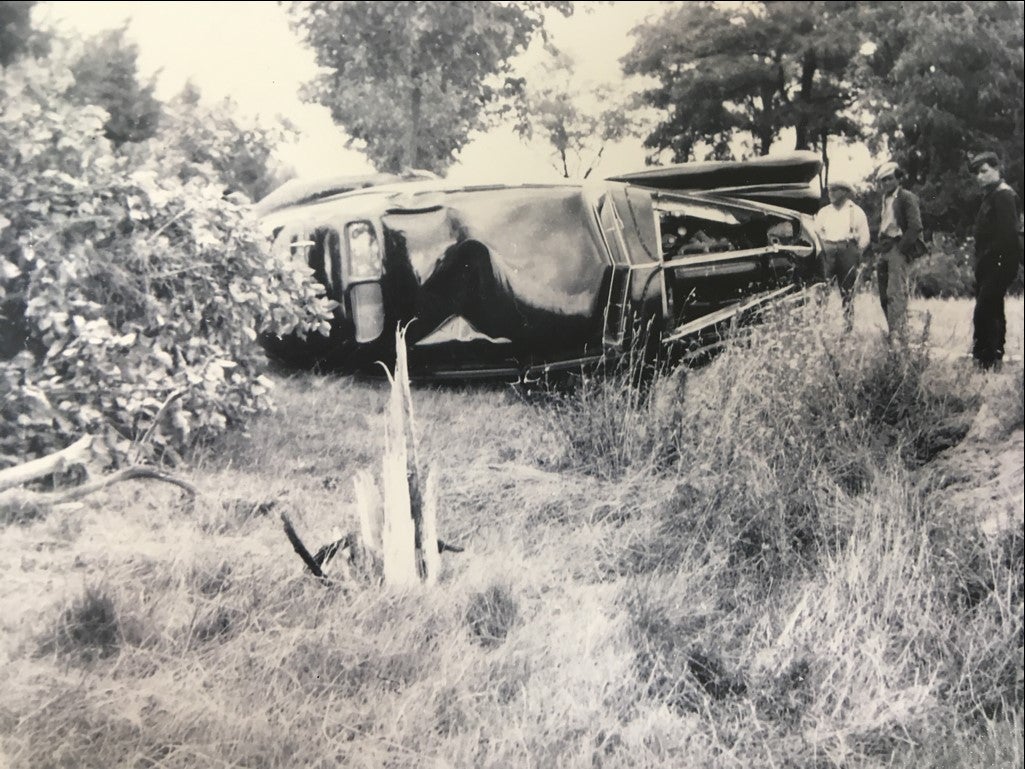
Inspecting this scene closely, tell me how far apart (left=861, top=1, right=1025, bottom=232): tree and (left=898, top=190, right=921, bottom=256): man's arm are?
4 cm

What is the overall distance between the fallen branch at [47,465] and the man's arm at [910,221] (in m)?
1.80

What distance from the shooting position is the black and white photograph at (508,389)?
1.28 meters

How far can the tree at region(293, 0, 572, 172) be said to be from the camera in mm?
1515

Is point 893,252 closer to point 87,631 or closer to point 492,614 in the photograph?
point 492,614

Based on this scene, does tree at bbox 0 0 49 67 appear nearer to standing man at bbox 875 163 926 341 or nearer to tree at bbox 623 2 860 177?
tree at bbox 623 2 860 177

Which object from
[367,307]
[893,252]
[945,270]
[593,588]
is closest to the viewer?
[367,307]

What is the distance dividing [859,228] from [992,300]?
0.48 metres

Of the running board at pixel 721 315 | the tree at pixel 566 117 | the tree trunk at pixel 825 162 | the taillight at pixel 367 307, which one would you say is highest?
the tree at pixel 566 117

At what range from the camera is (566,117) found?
171 cm

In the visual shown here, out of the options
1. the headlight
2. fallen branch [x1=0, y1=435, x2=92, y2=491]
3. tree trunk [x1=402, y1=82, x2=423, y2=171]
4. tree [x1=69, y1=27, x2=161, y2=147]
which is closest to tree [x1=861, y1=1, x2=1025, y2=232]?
tree trunk [x1=402, y1=82, x2=423, y2=171]

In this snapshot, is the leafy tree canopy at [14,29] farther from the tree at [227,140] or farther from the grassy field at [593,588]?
the grassy field at [593,588]

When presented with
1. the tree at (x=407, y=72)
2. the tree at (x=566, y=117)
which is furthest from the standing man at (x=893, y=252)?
the tree at (x=407, y=72)

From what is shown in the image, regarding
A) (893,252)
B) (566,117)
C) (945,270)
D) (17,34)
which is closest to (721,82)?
(566,117)

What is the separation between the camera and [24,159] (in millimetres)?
1196
